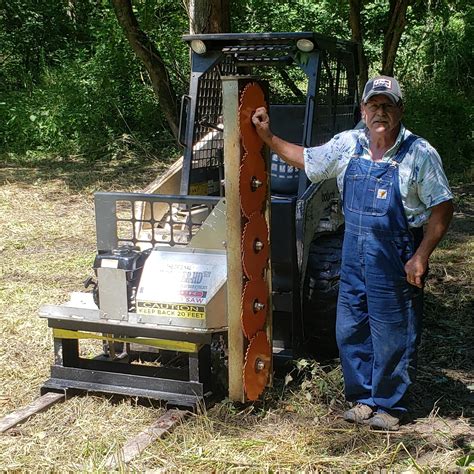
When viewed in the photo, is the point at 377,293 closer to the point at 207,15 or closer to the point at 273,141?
the point at 273,141

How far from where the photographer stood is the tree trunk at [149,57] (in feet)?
33.8

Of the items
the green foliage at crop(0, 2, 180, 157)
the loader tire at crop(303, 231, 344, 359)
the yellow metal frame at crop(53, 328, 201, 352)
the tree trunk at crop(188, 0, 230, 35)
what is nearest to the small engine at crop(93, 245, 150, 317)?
the yellow metal frame at crop(53, 328, 201, 352)

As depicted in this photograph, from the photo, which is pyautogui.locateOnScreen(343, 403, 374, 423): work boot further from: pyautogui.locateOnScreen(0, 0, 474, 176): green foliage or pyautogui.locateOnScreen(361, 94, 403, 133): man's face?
pyautogui.locateOnScreen(0, 0, 474, 176): green foliage

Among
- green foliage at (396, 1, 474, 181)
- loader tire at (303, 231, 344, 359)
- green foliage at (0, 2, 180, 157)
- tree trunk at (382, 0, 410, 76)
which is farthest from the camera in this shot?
green foliage at (0, 2, 180, 157)

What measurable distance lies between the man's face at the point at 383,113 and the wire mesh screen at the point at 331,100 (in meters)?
1.30

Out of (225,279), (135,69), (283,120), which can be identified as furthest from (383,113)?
(135,69)

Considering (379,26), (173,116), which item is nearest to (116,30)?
(173,116)

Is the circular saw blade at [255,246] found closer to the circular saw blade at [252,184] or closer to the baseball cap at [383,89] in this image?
the circular saw blade at [252,184]

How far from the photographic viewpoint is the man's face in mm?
3627

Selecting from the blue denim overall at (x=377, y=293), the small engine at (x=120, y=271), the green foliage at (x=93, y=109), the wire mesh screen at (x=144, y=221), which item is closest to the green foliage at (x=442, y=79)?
the green foliage at (x=93, y=109)

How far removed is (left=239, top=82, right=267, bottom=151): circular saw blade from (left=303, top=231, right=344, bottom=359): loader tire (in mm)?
1027

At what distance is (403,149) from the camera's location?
3645mm

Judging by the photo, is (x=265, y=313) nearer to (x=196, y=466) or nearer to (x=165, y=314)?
(x=165, y=314)

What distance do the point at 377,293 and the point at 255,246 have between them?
0.64 metres
